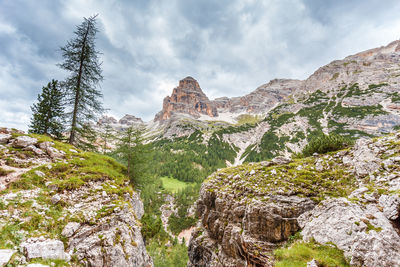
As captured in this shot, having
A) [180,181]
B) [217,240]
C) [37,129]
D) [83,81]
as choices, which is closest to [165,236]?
[180,181]

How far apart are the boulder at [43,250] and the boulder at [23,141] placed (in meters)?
9.30

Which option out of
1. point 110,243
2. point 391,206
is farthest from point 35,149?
point 391,206

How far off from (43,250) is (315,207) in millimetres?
15529

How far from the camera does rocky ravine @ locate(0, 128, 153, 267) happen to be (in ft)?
Answer: 19.6

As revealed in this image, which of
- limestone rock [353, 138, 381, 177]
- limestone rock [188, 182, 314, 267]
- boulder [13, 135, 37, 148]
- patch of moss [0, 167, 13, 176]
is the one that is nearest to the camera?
patch of moss [0, 167, 13, 176]

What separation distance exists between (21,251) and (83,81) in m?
20.9

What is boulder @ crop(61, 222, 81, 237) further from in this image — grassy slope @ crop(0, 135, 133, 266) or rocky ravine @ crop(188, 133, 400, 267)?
rocky ravine @ crop(188, 133, 400, 267)

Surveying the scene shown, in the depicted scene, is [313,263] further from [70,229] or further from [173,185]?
[173,185]

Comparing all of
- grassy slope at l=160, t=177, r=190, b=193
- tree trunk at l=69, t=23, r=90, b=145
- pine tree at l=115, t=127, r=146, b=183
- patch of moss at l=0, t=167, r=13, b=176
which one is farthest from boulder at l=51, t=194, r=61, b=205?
grassy slope at l=160, t=177, r=190, b=193

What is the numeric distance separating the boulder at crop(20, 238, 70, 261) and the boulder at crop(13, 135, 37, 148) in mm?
9301

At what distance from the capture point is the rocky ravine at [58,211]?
19.6ft

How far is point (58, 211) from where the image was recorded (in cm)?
835

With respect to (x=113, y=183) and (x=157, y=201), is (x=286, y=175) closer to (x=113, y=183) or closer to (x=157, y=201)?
(x=113, y=183)

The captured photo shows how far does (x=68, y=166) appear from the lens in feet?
38.9
